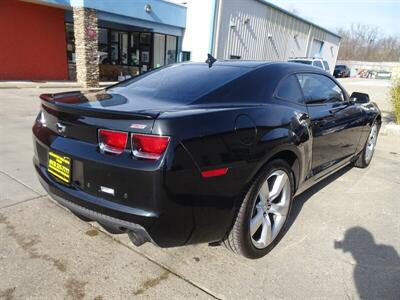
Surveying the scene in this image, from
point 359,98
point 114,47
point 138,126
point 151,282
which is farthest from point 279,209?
point 114,47

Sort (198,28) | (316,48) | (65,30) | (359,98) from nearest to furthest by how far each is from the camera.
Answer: (359,98) → (65,30) → (198,28) → (316,48)

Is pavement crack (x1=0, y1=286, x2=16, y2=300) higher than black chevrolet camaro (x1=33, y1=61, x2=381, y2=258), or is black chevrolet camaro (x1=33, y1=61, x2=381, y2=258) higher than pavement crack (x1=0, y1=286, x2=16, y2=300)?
black chevrolet camaro (x1=33, y1=61, x2=381, y2=258)

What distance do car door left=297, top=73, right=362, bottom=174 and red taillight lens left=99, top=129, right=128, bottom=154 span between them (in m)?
1.96

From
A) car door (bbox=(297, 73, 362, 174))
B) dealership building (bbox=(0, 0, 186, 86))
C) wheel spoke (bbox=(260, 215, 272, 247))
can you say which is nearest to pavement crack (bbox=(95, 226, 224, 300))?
wheel spoke (bbox=(260, 215, 272, 247))

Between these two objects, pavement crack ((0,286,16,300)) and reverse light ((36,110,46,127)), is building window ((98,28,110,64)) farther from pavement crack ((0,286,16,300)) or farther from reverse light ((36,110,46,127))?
pavement crack ((0,286,16,300))

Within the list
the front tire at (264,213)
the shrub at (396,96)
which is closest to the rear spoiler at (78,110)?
the front tire at (264,213)

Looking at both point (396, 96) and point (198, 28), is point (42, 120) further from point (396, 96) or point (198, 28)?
point (198, 28)

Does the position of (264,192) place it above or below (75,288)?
above

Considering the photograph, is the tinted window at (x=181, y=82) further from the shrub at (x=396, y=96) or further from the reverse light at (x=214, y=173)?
the shrub at (x=396, y=96)

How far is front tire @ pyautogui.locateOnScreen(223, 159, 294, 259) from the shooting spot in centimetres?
243

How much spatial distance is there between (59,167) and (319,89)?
2.75 meters

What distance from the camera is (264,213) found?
2.71 metres

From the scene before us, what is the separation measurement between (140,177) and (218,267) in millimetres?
1080

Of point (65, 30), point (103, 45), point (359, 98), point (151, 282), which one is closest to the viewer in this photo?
point (151, 282)
